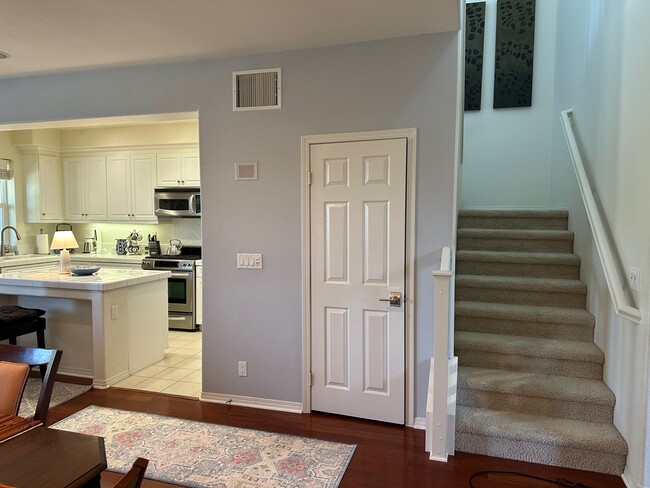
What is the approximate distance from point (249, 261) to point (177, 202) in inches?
114

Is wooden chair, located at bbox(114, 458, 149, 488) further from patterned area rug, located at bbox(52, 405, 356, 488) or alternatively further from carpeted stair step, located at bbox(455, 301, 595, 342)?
carpeted stair step, located at bbox(455, 301, 595, 342)

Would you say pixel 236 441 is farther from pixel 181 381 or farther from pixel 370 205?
pixel 370 205

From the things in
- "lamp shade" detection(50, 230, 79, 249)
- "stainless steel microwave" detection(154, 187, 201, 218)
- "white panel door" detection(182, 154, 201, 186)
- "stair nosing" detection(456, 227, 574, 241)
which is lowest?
"lamp shade" detection(50, 230, 79, 249)

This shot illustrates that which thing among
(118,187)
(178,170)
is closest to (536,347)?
(178,170)

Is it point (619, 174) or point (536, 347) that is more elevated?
point (619, 174)

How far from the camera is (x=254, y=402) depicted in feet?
11.2

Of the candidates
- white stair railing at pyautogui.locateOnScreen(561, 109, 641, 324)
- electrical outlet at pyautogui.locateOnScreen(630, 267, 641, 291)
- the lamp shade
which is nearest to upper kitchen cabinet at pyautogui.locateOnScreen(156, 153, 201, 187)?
the lamp shade

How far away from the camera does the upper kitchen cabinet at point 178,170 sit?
583 cm

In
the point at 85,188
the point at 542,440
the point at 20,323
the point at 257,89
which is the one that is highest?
the point at 257,89

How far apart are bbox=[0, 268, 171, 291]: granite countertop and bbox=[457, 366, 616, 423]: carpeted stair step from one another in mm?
2958

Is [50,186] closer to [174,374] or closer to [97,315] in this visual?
[97,315]

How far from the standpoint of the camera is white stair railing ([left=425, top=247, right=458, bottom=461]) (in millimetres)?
2494

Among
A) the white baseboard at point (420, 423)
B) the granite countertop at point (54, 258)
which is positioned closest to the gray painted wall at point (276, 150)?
the white baseboard at point (420, 423)

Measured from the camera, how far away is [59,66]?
356cm
